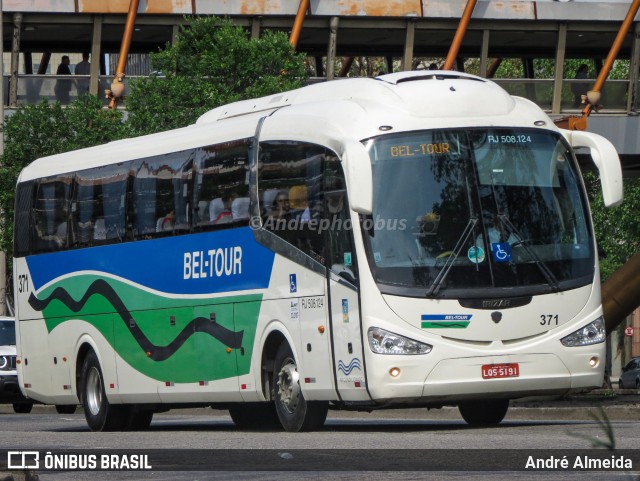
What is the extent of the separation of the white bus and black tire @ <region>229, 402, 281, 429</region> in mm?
1357

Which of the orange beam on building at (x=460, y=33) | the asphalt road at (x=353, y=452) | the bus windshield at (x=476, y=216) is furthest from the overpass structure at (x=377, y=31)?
the bus windshield at (x=476, y=216)

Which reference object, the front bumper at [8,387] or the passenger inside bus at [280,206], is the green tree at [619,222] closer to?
the front bumper at [8,387]

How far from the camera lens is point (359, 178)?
15039mm

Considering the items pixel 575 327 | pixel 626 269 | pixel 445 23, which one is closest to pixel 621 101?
pixel 445 23

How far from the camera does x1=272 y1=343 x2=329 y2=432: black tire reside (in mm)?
16328

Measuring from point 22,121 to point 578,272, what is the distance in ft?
61.5

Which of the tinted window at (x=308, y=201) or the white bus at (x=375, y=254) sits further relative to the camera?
the tinted window at (x=308, y=201)

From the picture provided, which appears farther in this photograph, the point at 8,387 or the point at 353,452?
the point at 8,387

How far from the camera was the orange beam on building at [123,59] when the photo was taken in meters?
38.3

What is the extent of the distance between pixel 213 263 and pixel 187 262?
0.61 m

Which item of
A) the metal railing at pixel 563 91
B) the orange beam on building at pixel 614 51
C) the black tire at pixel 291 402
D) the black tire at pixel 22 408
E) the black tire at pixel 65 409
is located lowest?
the black tire at pixel 22 408

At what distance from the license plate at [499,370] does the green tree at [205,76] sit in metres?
14.3

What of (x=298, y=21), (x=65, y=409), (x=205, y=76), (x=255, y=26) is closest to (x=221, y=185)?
(x=205, y=76)

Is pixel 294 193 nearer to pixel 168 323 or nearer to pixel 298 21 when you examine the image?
pixel 168 323
